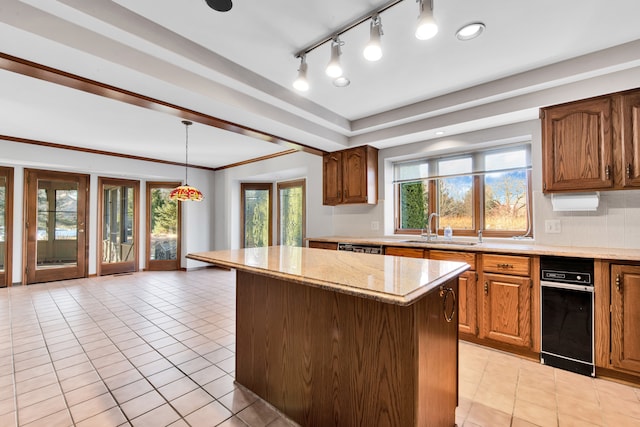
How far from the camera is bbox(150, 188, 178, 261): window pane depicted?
21.6 ft

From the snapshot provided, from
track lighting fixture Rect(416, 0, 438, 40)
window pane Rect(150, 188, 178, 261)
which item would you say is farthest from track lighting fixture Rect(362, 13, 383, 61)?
window pane Rect(150, 188, 178, 261)

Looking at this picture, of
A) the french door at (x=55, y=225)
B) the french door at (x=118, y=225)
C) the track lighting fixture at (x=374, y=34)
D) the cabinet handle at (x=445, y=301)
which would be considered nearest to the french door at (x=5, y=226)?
the french door at (x=55, y=225)

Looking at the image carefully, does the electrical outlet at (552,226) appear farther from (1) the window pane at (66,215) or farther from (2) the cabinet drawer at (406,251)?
Result: (1) the window pane at (66,215)

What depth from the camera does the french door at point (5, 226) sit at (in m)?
4.91

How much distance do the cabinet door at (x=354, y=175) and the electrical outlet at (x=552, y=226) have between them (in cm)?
202

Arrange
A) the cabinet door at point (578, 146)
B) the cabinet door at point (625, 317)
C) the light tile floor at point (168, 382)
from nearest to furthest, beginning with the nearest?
the light tile floor at point (168, 382) < the cabinet door at point (625, 317) < the cabinet door at point (578, 146)

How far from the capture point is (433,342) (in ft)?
4.49

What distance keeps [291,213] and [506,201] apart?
395 cm

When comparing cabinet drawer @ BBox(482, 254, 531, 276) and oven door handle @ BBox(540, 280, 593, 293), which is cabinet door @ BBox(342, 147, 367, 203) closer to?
cabinet drawer @ BBox(482, 254, 531, 276)

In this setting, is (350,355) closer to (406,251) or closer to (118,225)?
(406,251)

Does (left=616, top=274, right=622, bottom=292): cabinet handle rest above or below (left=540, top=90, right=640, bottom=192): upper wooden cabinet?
below

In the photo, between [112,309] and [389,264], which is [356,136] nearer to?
[389,264]

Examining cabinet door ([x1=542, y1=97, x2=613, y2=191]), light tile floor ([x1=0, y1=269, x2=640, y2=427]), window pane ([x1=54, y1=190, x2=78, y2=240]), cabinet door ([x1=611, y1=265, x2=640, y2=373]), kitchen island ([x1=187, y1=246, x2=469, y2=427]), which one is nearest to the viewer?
kitchen island ([x1=187, y1=246, x2=469, y2=427])

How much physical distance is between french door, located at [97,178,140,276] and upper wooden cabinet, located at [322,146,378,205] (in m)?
4.62
